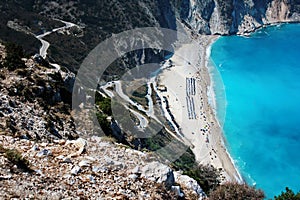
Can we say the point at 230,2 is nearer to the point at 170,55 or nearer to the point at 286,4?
the point at 286,4

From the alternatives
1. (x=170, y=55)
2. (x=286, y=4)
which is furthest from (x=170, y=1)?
(x=286, y=4)

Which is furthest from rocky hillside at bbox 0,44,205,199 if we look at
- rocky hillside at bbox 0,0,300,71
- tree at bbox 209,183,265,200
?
rocky hillside at bbox 0,0,300,71

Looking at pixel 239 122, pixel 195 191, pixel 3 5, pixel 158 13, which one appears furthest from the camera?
pixel 158 13

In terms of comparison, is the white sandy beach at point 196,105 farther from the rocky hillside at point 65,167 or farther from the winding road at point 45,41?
the rocky hillside at point 65,167

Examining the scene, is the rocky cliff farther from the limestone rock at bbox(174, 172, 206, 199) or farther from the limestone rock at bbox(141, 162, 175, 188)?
the limestone rock at bbox(141, 162, 175, 188)

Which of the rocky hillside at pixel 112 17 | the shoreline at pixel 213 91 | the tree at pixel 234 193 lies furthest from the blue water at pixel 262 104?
the tree at pixel 234 193

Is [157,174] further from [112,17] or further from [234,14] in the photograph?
→ [234,14]

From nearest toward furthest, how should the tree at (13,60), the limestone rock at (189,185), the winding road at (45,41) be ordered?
the limestone rock at (189,185), the tree at (13,60), the winding road at (45,41)
